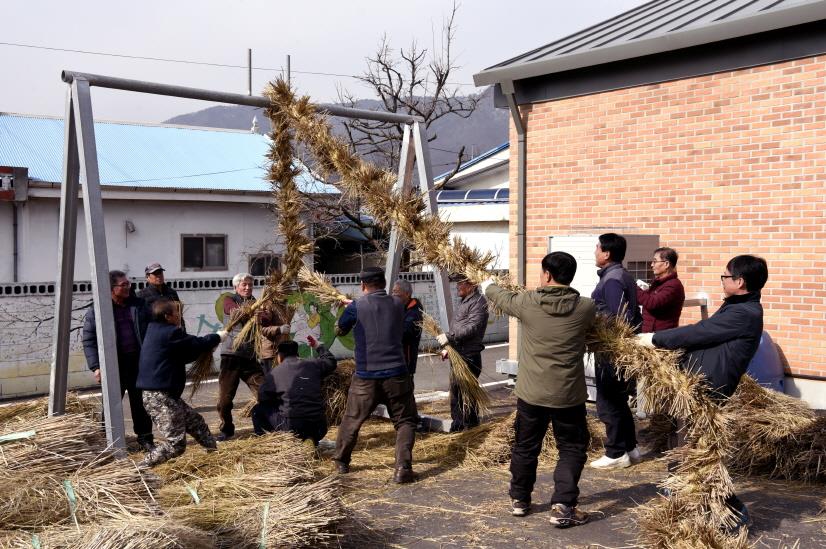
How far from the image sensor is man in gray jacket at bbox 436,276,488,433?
823cm

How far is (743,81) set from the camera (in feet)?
29.5

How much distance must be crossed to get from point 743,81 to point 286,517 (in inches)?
277

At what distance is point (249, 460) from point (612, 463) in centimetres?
311

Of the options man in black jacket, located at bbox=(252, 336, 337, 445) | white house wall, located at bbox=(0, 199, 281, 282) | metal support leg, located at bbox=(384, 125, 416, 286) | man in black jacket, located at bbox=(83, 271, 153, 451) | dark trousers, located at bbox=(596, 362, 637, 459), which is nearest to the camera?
dark trousers, located at bbox=(596, 362, 637, 459)

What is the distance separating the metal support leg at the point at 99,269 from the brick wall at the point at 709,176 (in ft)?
19.3

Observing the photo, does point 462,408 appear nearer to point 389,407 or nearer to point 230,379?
point 389,407

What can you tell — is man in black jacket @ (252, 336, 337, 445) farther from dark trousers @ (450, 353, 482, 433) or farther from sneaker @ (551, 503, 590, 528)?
sneaker @ (551, 503, 590, 528)

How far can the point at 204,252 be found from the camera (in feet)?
65.5

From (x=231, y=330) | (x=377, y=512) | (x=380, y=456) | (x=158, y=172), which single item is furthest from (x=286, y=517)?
(x=158, y=172)

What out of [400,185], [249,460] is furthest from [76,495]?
[400,185]

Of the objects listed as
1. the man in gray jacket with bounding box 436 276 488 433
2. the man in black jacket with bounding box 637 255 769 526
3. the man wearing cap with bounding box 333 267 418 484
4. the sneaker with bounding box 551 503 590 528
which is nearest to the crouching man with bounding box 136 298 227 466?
the man wearing cap with bounding box 333 267 418 484

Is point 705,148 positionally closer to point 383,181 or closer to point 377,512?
point 383,181

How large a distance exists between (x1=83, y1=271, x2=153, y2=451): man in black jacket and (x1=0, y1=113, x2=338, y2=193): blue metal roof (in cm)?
933

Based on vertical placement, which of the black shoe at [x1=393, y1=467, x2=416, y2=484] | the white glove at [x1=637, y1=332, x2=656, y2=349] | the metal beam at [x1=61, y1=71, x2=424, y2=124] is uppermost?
the metal beam at [x1=61, y1=71, x2=424, y2=124]
